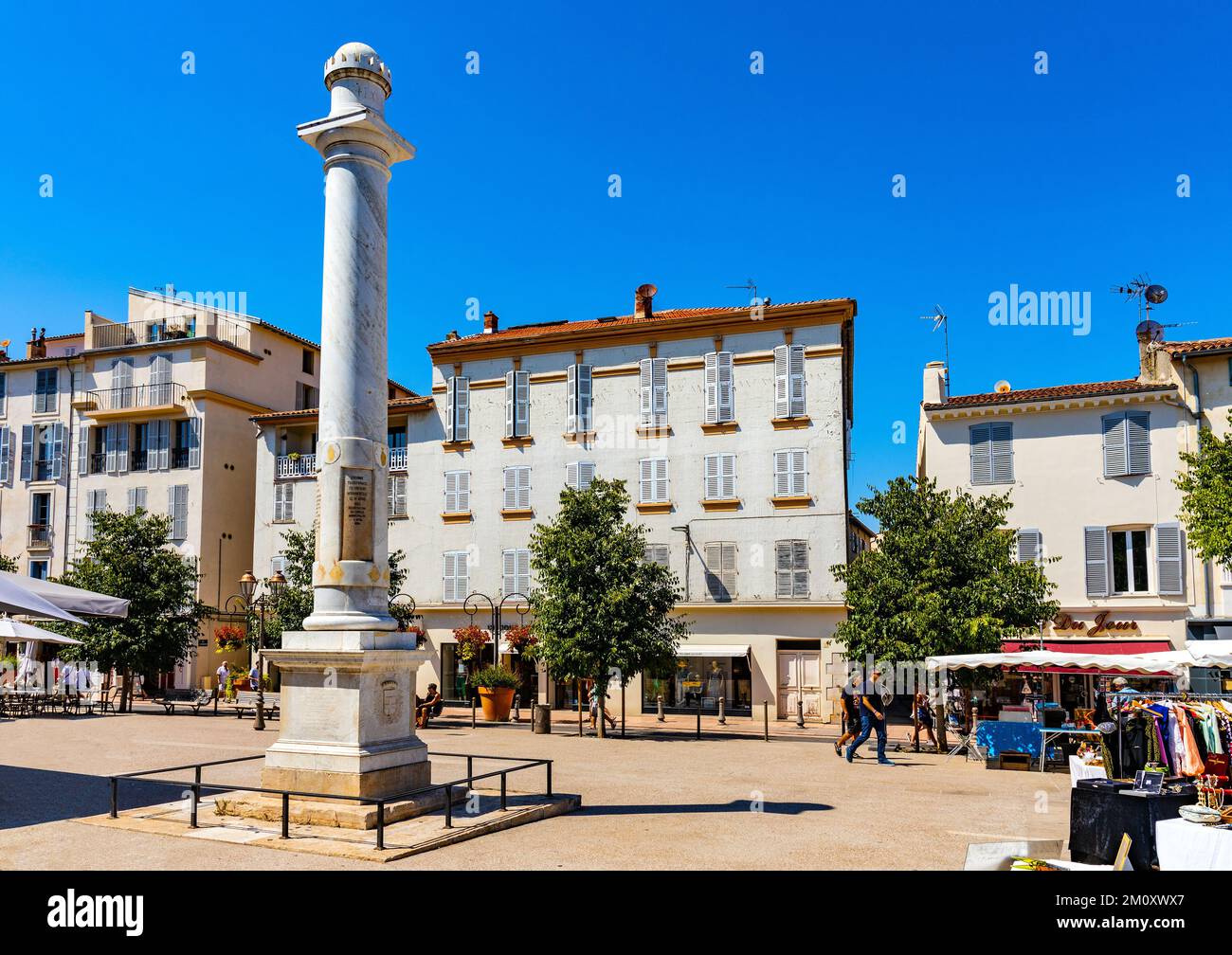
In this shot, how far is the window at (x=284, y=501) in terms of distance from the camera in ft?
124

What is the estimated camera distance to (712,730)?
2678 cm

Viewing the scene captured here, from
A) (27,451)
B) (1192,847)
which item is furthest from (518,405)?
(1192,847)

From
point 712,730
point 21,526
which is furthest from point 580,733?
point 21,526

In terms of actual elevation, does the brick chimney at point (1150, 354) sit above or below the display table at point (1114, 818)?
above

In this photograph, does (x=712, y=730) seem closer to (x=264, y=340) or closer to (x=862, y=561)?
(x=862, y=561)

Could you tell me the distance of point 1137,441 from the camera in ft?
93.5

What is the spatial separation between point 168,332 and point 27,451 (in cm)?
795

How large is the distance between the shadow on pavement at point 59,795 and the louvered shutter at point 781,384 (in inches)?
831

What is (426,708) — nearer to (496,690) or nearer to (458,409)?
(496,690)

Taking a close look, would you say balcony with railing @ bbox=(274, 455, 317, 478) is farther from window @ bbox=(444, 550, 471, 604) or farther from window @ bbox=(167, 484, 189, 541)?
window @ bbox=(444, 550, 471, 604)

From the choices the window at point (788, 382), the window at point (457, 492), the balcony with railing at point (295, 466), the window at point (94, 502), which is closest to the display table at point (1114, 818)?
the window at point (788, 382)

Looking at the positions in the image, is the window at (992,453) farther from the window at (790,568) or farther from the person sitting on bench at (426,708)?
the person sitting on bench at (426,708)

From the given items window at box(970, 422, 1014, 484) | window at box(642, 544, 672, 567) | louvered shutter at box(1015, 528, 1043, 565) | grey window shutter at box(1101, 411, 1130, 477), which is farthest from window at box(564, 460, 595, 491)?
grey window shutter at box(1101, 411, 1130, 477)

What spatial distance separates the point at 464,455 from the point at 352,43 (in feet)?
75.3
